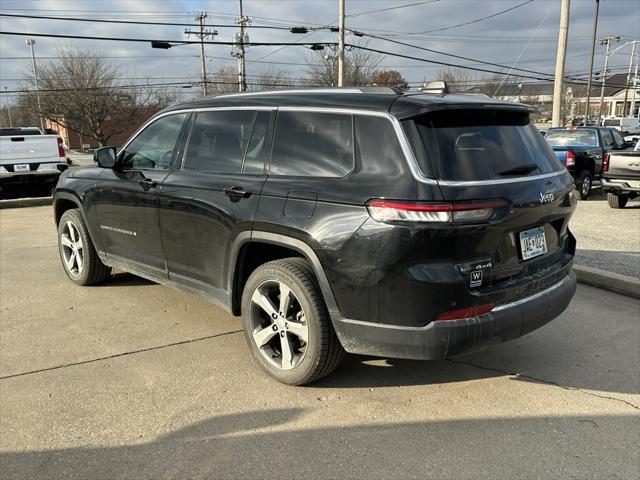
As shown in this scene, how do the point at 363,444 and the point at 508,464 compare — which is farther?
the point at 363,444

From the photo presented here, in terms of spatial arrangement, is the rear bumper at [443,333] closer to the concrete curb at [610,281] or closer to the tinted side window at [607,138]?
the concrete curb at [610,281]

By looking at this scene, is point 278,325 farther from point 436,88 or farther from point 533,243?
point 436,88

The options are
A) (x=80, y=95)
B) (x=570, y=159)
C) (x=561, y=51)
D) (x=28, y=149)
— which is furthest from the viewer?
(x=80, y=95)

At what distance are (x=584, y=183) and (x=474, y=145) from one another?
1182 cm

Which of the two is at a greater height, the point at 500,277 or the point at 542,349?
the point at 500,277

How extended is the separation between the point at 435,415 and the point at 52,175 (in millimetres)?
11704

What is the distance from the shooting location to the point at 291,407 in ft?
10.6

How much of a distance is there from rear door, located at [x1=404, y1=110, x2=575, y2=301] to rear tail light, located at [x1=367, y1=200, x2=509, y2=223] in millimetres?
36

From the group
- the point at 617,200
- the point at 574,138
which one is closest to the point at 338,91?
the point at 617,200

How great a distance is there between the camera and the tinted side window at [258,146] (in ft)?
11.7

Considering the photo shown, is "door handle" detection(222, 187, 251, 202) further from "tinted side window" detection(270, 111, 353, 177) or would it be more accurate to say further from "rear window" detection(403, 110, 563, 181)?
"rear window" detection(403, 110, 563, 181)

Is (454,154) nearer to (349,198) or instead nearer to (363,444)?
(349,198)

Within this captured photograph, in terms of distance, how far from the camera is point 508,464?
2.69 meters

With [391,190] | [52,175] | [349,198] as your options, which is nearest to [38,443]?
[349,198]
